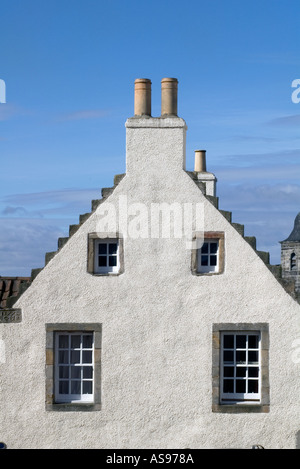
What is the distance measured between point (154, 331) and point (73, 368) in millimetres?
2153

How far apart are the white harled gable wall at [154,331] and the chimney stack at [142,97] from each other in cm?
47

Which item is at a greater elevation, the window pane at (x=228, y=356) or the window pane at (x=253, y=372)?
the window pane at (x=228, y=356)

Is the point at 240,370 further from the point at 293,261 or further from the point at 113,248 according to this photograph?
the point at 293,261

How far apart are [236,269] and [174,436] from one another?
4231 mm

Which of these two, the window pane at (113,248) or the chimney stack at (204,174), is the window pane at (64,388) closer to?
the window pane at (113,248)

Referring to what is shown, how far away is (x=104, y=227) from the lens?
23125 millimetres

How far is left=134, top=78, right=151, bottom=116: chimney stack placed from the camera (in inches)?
928

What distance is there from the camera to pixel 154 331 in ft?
75.8

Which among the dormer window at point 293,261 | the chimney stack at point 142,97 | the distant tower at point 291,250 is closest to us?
the chimney stack at point 142,97

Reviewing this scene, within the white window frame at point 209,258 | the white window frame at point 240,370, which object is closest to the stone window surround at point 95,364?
the white window frame at point 209,258

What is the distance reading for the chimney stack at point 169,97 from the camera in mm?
23594

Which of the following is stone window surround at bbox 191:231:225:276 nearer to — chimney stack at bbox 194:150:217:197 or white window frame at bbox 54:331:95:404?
white window frame at bbox 54:331:95:404

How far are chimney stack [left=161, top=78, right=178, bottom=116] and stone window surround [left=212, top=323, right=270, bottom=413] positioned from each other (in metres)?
5.29

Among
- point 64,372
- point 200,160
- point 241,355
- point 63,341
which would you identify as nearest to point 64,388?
point 64,372
